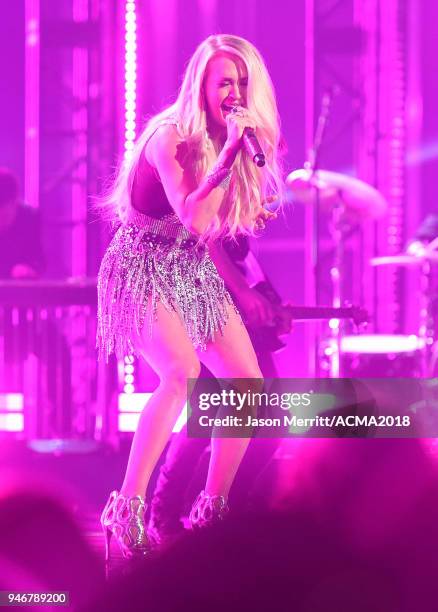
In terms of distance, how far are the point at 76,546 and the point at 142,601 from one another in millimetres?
632

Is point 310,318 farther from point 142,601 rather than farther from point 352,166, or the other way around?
point 352,166

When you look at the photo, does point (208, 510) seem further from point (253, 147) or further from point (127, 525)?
point (253, 147)

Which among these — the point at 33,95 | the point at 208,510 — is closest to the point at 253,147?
the point at 208,510

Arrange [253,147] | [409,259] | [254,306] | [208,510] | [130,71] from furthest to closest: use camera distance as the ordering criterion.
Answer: [409,259] < [130,71] < [254,306] < [208,510] < [253,147]

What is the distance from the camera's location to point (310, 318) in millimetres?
3193

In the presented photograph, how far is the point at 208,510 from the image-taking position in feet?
8.41

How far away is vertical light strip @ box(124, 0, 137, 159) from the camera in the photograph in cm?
410

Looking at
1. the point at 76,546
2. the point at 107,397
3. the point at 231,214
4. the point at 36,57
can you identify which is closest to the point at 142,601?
the point at 76,546

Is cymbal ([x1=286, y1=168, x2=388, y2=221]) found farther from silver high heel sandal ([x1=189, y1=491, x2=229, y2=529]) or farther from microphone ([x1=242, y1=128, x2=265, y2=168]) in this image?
silver high heel sandal ([x1=189, y1=491, x2=229, y2=529])

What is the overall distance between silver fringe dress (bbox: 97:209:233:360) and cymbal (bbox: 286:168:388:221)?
193 centimetres

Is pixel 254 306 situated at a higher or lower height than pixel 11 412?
higher

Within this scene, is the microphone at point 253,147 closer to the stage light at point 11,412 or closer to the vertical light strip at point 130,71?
Result: the vertical light strip at point 130,71

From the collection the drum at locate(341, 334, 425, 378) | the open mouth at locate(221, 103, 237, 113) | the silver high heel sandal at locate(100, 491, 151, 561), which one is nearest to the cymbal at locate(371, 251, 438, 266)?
the drum at locate(341, 334, 425, 378)

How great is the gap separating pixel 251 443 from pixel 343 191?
6.23 feet
